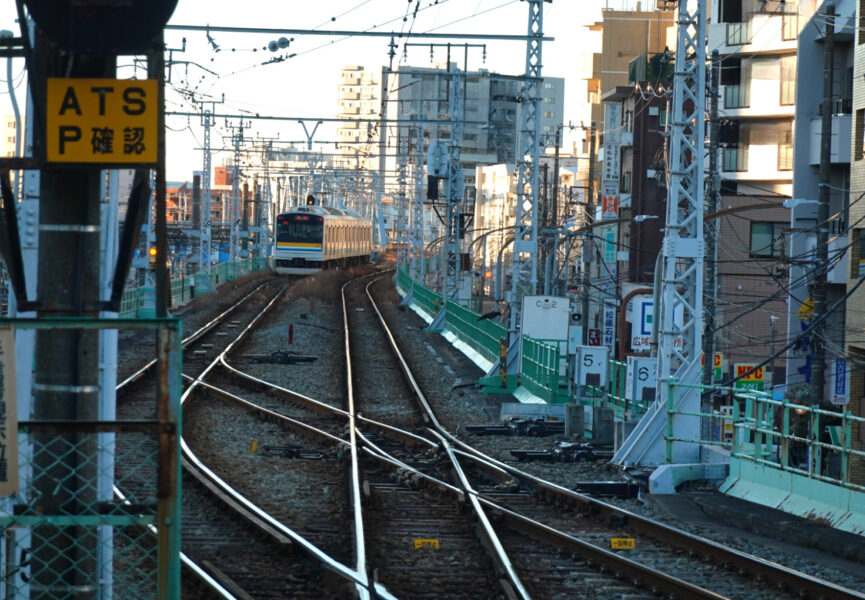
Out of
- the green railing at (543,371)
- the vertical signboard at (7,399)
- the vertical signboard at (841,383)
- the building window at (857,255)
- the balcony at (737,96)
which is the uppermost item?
the balcony at (737,96)

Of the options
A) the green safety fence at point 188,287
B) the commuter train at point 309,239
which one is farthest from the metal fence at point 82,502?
the commuter train at point 309,239

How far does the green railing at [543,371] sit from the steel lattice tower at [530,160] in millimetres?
2186

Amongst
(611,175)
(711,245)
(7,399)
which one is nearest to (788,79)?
(611,175)

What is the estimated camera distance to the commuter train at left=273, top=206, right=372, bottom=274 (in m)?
53.1

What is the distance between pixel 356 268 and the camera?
71.4 metres

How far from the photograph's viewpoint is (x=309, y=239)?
53969 millimetres

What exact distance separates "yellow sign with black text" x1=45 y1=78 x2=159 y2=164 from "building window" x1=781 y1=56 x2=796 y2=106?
112ft

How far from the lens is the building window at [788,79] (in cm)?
3609

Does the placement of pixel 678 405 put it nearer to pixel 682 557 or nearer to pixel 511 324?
pixel 682 557

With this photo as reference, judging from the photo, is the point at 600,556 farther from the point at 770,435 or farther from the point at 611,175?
the point at 611,175

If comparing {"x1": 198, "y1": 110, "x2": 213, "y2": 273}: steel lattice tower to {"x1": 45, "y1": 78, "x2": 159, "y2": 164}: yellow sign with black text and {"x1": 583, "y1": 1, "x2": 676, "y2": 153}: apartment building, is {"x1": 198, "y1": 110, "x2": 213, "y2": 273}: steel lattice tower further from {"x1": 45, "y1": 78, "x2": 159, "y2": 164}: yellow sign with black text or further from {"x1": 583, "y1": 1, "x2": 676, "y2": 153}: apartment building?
{"x1": 45, "y1": 78, "x2": 159, "y2": 164}: yellow sign with black text

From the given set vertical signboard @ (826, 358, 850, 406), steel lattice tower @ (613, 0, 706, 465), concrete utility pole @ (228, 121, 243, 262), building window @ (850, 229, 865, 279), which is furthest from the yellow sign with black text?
concrete utility pole @ (228, 121, 243, 262)

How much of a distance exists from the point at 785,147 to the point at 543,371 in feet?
68.8

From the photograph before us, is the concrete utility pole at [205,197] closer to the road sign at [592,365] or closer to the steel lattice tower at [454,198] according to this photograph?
the steel lattice tower at [454,198]
